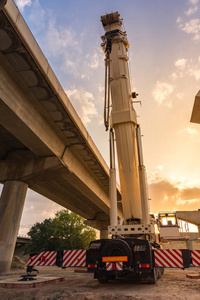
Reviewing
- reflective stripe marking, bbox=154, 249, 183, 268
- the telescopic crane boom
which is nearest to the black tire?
reflective stripe marking, bbox=154, 249, 183, 268

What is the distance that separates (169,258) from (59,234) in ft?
123

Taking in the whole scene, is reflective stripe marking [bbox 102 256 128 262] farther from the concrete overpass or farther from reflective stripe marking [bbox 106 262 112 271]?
the concrete overpass

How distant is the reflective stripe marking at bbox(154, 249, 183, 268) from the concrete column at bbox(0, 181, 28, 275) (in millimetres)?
9786

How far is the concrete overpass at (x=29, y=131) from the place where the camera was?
30.4 feet

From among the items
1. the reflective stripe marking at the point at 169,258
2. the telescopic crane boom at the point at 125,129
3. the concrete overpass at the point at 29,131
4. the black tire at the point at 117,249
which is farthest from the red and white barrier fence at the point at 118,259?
the concrete overpass at the point at 29,131

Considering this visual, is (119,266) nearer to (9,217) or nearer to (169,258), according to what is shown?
(169,258)

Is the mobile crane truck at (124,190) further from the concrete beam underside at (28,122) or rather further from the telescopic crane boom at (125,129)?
the concrete beam underside at (28,122)

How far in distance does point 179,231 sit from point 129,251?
9.65 metres

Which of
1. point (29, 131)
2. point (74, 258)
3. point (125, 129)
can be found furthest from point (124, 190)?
point (29, 131)

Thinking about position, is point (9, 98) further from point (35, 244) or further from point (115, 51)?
point (35, 244)

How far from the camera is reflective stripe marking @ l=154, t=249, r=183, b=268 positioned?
7.40m

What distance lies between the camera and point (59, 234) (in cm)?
4128

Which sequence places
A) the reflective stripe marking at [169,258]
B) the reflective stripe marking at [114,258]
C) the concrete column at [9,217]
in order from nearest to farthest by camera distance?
the reflective stripe marking at [114,258]
the reflective stripe marking at [169,258]
the concrete column at [9,217]

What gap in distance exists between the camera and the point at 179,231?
49.8 ft
